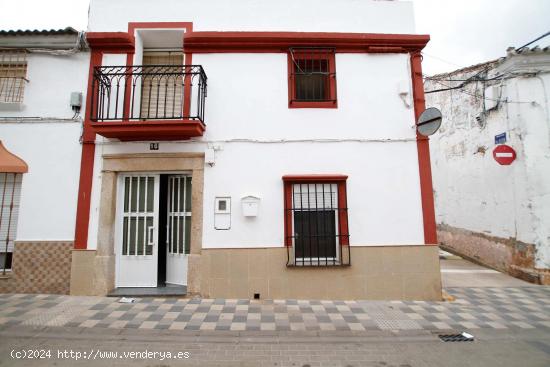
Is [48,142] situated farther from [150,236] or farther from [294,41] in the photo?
[294,41]

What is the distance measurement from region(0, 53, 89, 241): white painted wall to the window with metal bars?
168 inches

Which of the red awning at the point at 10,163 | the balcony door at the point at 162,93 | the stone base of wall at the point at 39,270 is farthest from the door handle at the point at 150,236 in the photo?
the red awning at the point at 10,163

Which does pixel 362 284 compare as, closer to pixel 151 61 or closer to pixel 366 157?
pixel 366 157

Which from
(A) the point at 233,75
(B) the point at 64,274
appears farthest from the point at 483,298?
(B) the point at 64,274

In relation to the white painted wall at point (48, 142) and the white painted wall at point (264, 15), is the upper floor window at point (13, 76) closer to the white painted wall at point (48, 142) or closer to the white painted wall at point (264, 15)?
the white painted wall at point (48, 142)

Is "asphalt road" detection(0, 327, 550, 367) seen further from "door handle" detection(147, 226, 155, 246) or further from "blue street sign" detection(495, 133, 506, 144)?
"blue street sign" detection(495, 133, 506, 144)

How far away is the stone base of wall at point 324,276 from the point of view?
18.2 feet

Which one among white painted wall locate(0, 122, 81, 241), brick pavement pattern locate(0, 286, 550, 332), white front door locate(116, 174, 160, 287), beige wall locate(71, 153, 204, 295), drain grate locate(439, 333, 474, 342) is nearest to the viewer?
drain grate locate(439, 333, 474, 342)

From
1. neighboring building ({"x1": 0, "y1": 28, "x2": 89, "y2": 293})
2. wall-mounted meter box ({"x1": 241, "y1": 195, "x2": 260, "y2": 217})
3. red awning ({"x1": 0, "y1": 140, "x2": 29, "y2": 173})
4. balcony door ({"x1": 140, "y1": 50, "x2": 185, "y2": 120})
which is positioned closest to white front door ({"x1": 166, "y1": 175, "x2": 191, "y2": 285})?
wall-mounted meter box ({"x1": 241, "y1": 195, "x2": 260, "y2": 217})

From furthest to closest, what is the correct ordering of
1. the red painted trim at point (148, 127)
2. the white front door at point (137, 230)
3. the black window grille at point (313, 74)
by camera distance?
1. the black window grille at point (313, 74)
2. the white front door at point (137, 230)
3. the red painted trim at point (148, 127)

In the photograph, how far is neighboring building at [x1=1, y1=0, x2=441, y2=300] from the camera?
5.60 metres

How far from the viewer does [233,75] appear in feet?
19.8

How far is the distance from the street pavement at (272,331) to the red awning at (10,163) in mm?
2379

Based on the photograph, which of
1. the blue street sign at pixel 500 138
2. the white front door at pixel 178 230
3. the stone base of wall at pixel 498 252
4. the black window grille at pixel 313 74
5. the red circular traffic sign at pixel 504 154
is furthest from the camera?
the blue street sign at pixel 500 138
